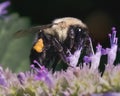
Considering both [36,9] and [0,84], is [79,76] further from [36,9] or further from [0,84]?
[36,9]

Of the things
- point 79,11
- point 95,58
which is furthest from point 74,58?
point 79,11

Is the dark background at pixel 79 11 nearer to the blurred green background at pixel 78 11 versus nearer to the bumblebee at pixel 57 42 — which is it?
the blurred green background at pixel 78 11

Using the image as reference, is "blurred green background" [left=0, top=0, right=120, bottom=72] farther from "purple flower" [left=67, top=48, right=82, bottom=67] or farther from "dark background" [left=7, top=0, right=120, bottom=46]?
"purple flower" [left=67, top=48, right=82, bottom=67]

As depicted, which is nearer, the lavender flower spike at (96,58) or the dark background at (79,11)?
the lavender flower spike at (96,58)

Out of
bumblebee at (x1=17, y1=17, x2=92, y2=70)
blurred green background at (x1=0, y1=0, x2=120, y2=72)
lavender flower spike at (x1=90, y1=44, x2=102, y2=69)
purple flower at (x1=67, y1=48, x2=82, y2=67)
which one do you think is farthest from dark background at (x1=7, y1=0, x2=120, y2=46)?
lavender flower spike at (x1=90, y1=44, x2=102, y2=69)

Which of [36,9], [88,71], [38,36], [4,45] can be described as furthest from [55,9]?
[88,71]

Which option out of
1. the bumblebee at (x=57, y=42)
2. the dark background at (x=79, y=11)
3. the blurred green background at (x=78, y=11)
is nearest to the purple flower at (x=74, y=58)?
the bumblebee at (x=57, y=42)
